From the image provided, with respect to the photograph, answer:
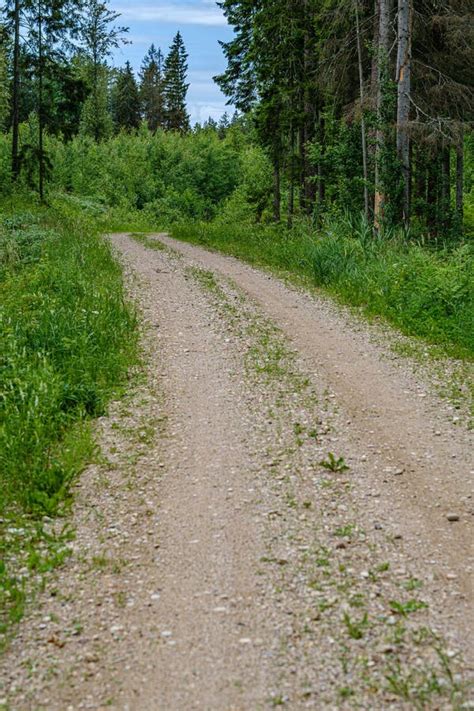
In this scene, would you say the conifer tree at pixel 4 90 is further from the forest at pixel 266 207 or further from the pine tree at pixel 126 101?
the forest at pixel 266 207

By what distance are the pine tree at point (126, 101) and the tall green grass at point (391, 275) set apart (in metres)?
57.4

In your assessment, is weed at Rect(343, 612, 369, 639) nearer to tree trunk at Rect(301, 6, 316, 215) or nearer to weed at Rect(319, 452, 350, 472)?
weed at Rect(319, 452, 350, 472)

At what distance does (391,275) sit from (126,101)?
66.2 meters

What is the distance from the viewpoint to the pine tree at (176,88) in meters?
69.6

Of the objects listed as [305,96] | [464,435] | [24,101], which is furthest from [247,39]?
[24,101]

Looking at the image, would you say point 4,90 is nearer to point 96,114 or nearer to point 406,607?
point 96,114

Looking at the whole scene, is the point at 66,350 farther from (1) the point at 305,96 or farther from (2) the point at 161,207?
(2) the point at 161,207

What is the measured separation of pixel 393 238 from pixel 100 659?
45.4 ft

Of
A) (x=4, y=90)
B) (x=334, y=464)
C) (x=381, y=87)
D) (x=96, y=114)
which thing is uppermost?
(x=4, y=90)

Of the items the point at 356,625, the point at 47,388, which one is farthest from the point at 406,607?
the point at 47,388

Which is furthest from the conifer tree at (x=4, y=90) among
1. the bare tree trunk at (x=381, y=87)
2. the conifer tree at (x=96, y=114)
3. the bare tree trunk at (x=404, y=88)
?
the bare tree trunk at (x=404, y=88)

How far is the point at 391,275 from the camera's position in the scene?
12172 mm

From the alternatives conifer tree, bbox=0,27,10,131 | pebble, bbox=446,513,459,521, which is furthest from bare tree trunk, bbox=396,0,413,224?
conifer tree, bbox=0,27,10,131

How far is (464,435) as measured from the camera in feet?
20.3
